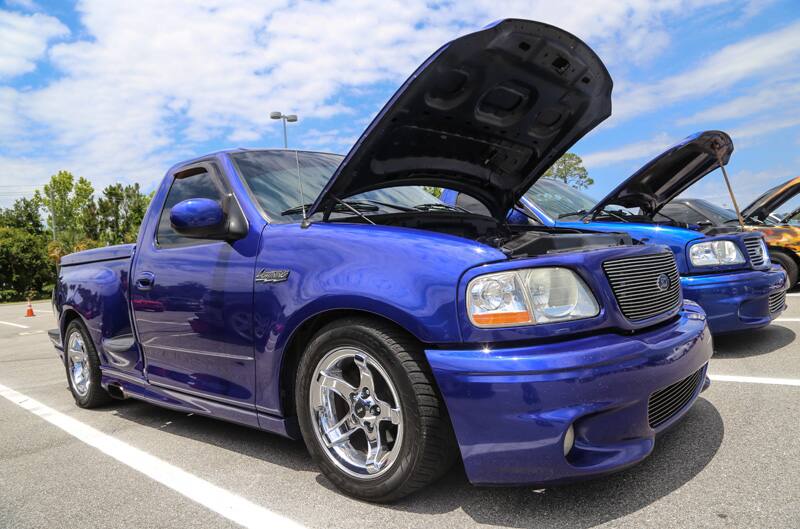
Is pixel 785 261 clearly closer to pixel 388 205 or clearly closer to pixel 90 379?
pixel 388 205

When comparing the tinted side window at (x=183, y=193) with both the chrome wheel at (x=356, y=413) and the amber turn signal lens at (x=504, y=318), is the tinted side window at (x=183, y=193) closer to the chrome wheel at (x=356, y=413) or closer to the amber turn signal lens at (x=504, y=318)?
the chrome wheel at (x=356, y=413)

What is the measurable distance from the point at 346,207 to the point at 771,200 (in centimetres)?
693

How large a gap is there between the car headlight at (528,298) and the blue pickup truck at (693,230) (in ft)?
6.08

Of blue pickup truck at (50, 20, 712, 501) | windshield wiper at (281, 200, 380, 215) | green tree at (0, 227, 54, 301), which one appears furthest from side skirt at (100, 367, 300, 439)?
green tree at (0, 227, 54, 301)

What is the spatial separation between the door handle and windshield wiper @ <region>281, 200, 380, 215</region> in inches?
41.6

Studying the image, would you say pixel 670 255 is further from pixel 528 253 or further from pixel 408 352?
pixel 408 352

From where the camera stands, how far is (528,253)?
2301mm

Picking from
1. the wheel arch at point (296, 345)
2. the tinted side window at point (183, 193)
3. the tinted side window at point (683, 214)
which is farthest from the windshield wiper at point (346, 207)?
the tinted side window at point (683, 214)

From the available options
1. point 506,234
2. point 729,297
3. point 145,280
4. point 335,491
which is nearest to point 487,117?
point 506,234

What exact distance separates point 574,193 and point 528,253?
4120 millimetres

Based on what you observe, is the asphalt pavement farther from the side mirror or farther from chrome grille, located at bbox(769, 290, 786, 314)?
the side mirror

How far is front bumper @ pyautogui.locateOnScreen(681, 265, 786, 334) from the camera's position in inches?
171

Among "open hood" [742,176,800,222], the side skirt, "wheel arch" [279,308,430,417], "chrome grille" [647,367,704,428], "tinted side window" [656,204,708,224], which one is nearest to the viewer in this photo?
"chrome grille" [647,367,704,428]

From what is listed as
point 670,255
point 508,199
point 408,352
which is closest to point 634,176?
point 508,199
